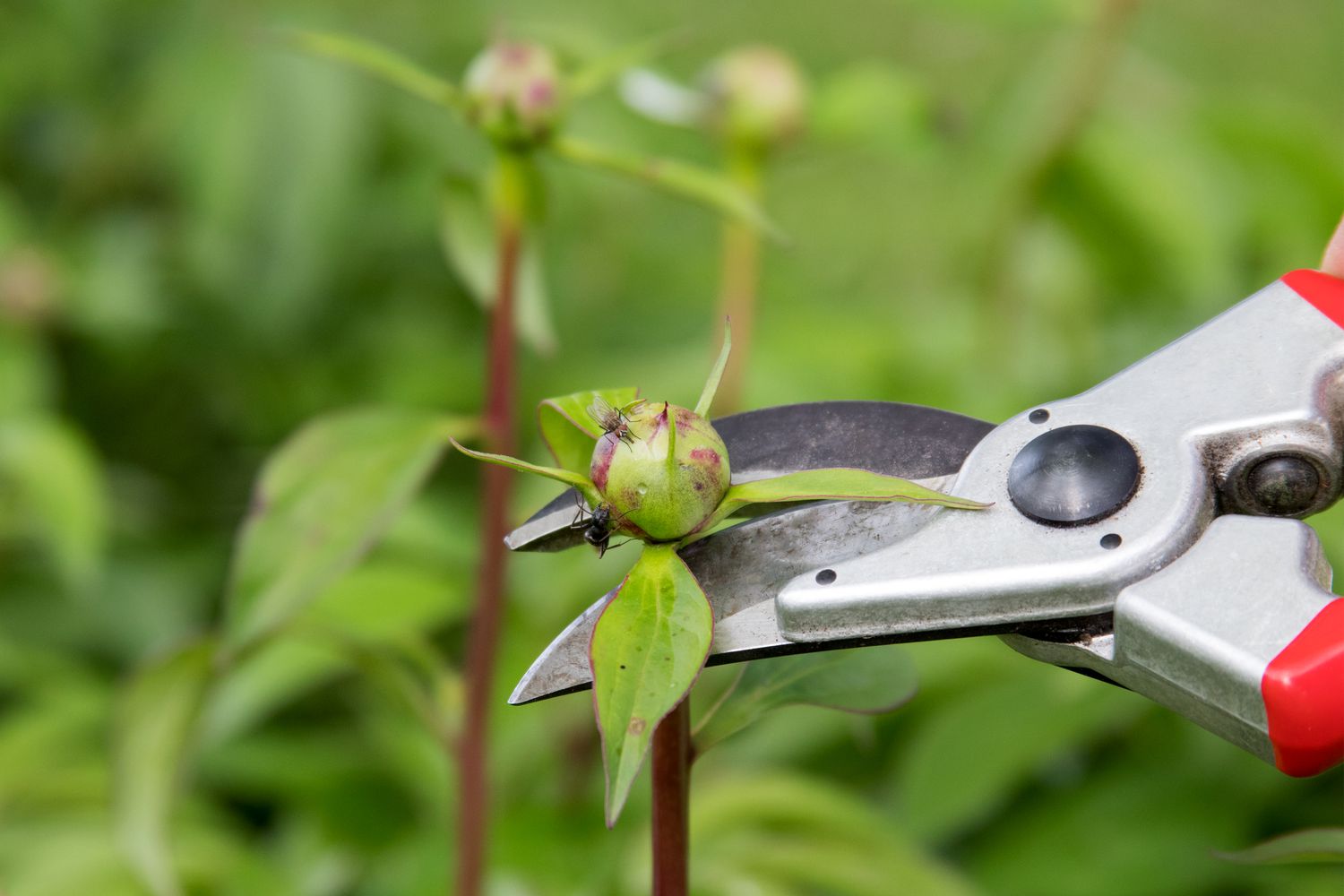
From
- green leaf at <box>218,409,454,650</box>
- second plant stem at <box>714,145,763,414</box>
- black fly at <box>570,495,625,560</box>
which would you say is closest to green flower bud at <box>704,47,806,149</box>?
second plant stem at <box>714,145,763,414</box>

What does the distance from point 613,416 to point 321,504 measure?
19 centimetres

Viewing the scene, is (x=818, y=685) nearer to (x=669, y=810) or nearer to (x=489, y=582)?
(x=669, y=810)

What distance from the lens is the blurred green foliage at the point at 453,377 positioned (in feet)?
2.67

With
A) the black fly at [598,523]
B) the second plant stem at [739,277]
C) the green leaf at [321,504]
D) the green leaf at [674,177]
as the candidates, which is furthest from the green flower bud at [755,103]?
the black fly at [598,523]

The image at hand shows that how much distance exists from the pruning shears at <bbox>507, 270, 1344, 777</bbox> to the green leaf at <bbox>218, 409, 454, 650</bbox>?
114 millimetres

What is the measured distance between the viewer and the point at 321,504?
55 centimetres

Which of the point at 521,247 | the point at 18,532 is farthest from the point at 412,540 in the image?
the point at 521,247

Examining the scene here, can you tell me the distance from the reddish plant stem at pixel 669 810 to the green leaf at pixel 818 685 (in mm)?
24

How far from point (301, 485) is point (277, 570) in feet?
0.12

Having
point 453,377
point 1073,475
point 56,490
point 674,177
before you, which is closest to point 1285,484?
point 1073,475

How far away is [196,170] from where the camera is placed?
122cm

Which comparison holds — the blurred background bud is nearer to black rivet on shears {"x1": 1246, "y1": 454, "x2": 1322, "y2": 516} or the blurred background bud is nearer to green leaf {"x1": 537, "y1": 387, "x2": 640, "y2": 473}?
green leaf {"x1": 537, "y1": 387, "x2": 640, "y2": 473}

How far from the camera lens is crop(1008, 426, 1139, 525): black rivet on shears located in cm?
43

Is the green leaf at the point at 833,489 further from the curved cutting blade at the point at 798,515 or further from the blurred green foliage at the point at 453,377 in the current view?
the blurred green foliage at the point at 453,377
